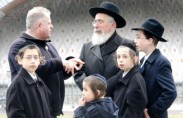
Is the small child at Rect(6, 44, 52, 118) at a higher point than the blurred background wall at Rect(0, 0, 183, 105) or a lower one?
higher

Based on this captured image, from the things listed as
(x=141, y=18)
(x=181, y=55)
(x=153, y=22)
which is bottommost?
(x=181, y=55)

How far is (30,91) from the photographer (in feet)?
12.4

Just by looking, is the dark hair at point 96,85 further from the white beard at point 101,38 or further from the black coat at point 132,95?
the white beard at point 101,38

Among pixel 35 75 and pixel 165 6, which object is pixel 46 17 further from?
pixel 165 6

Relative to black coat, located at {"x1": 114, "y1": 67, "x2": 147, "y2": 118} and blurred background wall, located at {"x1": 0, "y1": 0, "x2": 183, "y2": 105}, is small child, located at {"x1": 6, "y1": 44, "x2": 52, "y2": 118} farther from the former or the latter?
blurred background wall, located at {"x1": 0, "y1": 0, "x2": 183, "y2": 105}

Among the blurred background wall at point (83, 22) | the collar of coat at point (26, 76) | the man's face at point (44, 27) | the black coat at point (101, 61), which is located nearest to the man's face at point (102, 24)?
the black coat at point (101, 61)

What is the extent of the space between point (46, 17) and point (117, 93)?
0.91 m

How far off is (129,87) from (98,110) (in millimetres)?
520

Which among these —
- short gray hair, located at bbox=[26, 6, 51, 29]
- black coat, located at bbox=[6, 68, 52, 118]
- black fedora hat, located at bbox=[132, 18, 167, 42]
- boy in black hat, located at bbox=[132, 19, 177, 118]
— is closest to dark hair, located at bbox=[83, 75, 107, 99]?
black coat, located at bbox=[6, 68, 52, 118]

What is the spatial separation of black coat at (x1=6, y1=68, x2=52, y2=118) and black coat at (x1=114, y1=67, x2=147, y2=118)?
1.99 ft

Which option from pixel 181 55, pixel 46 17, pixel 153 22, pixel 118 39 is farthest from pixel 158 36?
pixel 181 55

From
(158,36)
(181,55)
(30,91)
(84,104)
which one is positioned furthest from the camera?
(181,55)

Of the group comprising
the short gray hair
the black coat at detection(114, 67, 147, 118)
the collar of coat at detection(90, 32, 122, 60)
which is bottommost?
the black coat at detection(114, 67, 147, 118)

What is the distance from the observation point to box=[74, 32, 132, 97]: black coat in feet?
14.0
